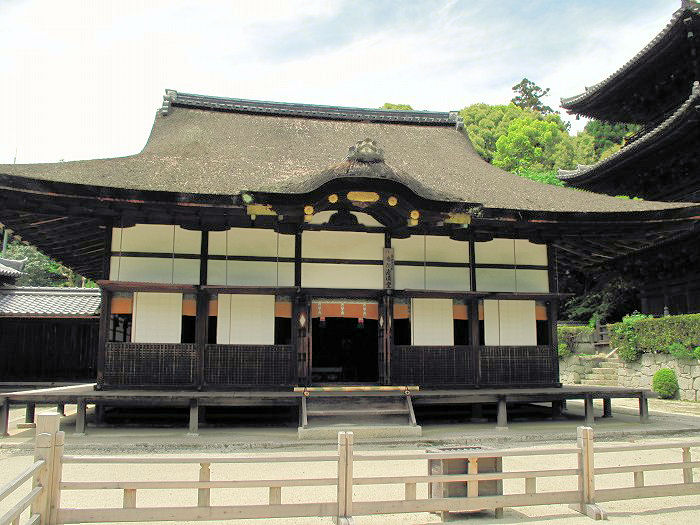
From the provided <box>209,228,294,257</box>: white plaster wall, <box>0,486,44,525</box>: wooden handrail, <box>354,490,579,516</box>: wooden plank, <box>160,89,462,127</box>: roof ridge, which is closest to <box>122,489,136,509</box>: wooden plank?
<box>0,486,44,525</box>: wooden handrail

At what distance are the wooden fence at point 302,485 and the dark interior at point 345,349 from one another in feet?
35.3

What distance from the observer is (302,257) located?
1215cm

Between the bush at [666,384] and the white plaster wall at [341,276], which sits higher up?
the white plaster wall at [341,276]

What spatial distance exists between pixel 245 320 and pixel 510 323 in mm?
5678

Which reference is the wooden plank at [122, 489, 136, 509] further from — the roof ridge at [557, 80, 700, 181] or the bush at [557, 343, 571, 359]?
the bush at [557, 343, 571, 359]

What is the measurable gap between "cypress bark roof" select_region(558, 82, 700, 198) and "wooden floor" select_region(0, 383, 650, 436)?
11019 millimetres

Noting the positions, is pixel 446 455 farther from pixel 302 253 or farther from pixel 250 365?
pixel 302 253

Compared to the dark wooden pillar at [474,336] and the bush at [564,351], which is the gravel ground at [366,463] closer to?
the dark wooden pillar at [474,336]

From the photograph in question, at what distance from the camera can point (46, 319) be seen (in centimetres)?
1972

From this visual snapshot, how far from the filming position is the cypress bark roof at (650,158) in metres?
19.0

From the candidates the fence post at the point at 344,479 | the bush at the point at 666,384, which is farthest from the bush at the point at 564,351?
the fence post at the point at 344,479

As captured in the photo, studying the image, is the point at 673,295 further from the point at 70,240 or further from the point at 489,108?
the point at 489,108

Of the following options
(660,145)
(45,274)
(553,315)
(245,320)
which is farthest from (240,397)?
(45,274)

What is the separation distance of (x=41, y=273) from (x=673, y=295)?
4049 centimetres
